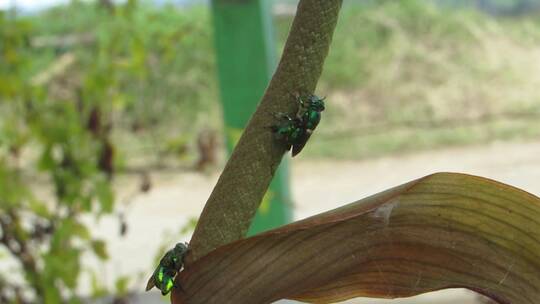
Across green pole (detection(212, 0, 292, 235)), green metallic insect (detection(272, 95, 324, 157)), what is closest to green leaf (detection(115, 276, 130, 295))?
green pole (detection(212, 0, 292, 235))

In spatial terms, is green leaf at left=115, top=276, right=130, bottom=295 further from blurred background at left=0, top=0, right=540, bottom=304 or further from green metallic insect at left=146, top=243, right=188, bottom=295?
green metallic insect at left=146, top=243, right=188, bottom=295

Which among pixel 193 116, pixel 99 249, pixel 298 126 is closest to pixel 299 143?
pixel 298 126

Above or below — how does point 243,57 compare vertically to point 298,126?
above

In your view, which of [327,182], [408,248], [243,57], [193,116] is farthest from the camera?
[193,116]

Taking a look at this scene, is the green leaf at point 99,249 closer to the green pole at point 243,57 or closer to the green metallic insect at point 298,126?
the green pole at point 243,57

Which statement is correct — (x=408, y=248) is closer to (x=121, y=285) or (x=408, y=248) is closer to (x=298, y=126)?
(x=298, y=126)

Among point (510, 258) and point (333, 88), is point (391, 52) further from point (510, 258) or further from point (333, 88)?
point (510, 258)
